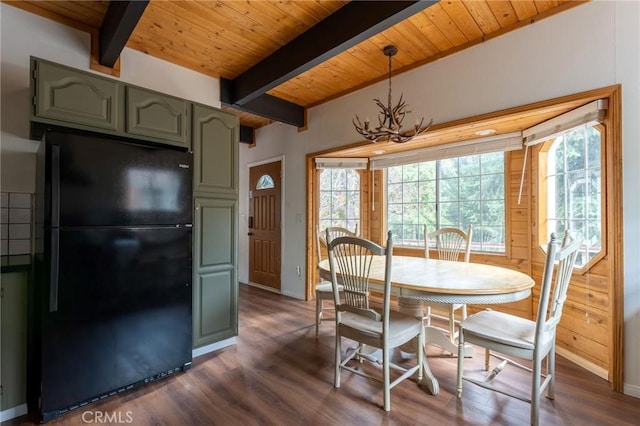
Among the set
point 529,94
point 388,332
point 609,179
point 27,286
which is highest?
point 529,94

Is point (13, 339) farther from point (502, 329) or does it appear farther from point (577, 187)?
point (577, 187)

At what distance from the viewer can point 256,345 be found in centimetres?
275

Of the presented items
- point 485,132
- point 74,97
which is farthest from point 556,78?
point 74,97

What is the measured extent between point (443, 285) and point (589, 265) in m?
1.41

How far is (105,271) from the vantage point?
1869 mm

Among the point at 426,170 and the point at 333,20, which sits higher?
the point at 333,20

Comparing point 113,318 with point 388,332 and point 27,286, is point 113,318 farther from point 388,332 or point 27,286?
point 388,332

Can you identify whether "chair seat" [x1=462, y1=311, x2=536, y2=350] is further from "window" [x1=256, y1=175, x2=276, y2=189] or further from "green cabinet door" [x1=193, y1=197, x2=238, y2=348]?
"window" [x1=256, y1=175, x2=276, y2=189]

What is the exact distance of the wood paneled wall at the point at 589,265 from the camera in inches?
78.8

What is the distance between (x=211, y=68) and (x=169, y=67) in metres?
0.39

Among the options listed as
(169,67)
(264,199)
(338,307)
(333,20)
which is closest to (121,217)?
(338,307)

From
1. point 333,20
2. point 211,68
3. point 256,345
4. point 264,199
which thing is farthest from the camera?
point 264,199

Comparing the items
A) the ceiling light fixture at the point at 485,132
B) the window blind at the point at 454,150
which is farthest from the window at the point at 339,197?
the ceiling light fixture at the point at 485,132

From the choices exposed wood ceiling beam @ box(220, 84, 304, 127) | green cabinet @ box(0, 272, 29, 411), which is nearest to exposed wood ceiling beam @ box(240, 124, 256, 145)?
exposed wood ceiling beam @ box(220, 84, 304, 127)
